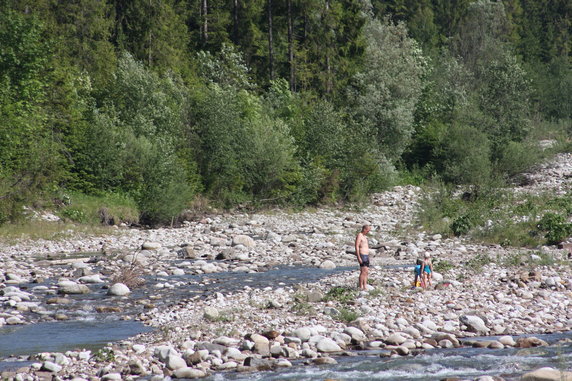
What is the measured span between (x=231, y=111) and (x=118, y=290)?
24.9 meters

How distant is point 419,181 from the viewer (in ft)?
178

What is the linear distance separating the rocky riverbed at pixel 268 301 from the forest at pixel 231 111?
7.62 metres

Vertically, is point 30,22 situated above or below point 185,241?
above

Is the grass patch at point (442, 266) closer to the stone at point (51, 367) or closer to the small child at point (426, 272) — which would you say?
the small child at point (426, 272)

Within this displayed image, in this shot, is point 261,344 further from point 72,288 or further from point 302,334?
point 72,288

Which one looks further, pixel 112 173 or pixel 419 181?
pixel 419 181

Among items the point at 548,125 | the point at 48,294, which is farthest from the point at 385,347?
the point at 548,125

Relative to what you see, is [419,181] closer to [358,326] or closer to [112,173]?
[112,173]

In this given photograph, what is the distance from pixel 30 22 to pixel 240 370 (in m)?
30.2

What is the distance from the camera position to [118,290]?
1778 centimetres

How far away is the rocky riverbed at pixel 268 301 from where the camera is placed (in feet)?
37.7

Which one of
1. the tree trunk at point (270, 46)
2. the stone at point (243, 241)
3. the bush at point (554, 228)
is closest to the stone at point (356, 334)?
the bush at point (554, 228)

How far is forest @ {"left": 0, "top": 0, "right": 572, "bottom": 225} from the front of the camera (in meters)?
35.0

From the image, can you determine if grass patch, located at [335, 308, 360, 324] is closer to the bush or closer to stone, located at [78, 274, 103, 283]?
stone, located at [78, 274, 103, 283]
